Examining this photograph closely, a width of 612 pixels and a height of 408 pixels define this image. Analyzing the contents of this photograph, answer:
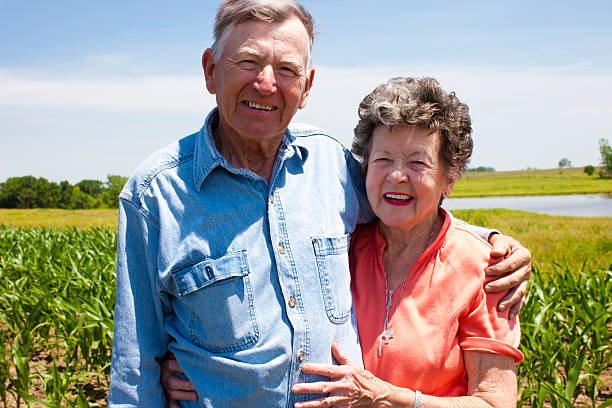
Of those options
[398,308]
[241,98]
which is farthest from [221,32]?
[398,308]

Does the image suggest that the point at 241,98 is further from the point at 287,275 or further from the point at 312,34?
the point at 287,275

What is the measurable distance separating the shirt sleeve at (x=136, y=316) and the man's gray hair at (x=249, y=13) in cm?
66

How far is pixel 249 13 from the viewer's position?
171 centimetres

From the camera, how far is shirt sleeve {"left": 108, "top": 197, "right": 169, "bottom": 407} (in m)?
1.71

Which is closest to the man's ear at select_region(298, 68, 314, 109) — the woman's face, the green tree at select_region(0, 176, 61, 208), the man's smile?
the man's smile

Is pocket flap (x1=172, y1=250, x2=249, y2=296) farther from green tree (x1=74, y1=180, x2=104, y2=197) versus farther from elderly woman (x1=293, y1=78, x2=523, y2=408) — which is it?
green tree (x1=74, y1=180, x2=104, y2=197)

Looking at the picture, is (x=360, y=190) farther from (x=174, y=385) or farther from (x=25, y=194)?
(x=25, y=194)

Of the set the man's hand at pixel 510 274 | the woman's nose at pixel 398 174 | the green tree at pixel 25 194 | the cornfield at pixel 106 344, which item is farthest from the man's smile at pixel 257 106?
the green tree at pixel 25 194

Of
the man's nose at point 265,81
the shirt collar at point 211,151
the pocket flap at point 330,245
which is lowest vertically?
the pocket flap at point 330,245

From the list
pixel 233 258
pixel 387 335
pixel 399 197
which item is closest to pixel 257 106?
pixel 233 258

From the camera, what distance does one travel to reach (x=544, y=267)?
7332 millimetres

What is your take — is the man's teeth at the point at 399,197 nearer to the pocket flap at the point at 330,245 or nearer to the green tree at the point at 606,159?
the pocket flap at the point at 330,245

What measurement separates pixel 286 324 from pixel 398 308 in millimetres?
449

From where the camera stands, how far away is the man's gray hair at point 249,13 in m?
1.71
